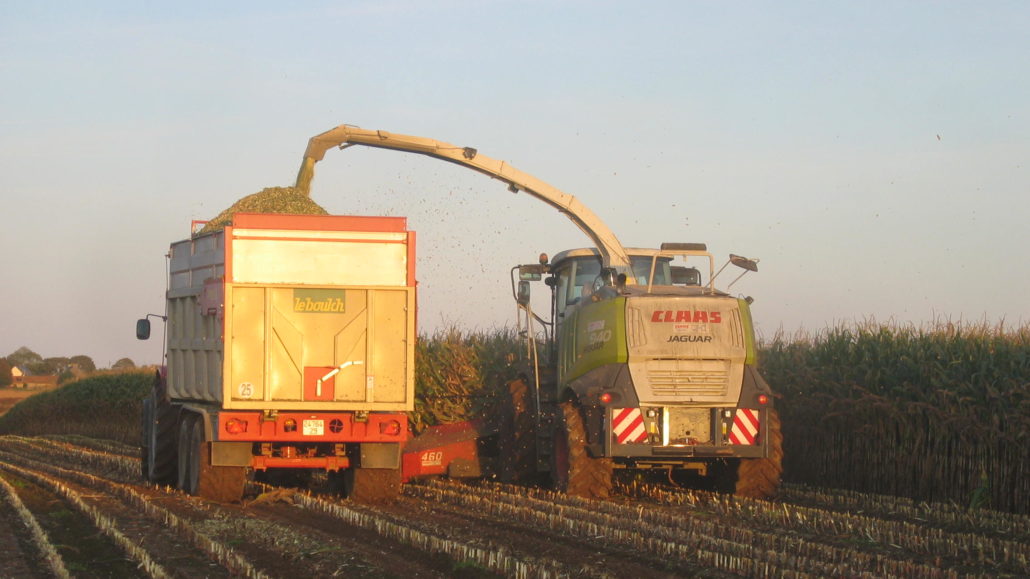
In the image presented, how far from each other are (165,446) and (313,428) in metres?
3.42

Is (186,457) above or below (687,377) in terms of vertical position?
below

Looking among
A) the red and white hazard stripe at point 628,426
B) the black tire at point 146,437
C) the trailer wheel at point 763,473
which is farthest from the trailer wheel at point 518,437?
the black tire at point 146,437

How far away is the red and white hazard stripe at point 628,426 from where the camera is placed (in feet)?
42.4

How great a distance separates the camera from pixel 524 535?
34.9ft

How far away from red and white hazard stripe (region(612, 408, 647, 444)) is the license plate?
3214 mm

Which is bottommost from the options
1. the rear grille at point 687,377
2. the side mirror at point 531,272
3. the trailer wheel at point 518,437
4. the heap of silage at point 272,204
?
the trailer wheel at point 518,437

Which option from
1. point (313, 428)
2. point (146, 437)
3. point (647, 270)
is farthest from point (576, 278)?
point (146, 437)

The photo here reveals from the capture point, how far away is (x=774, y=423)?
13.5 metres

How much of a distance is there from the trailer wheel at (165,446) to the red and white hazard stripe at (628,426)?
6190 mm

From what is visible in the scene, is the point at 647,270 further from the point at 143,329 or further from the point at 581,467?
the point at 143,329

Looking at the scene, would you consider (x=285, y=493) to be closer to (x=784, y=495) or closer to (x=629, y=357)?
(x=629, y=357)

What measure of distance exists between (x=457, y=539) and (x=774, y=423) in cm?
476

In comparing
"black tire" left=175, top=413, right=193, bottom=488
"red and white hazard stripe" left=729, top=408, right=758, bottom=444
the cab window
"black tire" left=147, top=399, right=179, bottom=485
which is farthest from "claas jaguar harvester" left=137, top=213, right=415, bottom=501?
"red and white hazard stripe" left=729, top=408, right=758, bottom=444

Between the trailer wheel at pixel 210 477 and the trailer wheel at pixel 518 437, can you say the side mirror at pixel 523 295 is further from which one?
the trailer wheel at pixel 210 477
